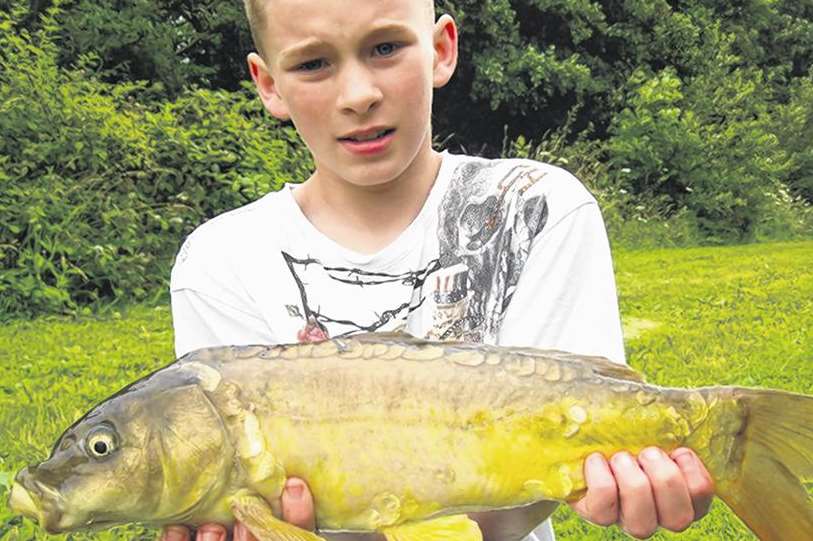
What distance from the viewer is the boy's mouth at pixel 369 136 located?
2.06m

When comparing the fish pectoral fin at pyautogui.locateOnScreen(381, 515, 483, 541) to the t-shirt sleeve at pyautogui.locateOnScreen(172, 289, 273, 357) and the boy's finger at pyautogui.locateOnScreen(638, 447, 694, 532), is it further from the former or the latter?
the t-shirt sleeve at pyautogui.locateOnScreen(172, 289, 273, 357)

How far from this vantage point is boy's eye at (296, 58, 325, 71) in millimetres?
2055

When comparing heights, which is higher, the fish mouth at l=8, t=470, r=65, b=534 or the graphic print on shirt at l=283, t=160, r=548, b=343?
the graphic print on shirt at l=283, t=160, r=548, b=343

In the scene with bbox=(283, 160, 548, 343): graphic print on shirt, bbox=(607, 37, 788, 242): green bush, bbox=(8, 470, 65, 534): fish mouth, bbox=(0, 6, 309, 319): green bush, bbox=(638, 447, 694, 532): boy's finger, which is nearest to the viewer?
bbox=(8, 470, 65, 534): fish mouth

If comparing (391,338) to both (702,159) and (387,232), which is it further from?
(702,159)

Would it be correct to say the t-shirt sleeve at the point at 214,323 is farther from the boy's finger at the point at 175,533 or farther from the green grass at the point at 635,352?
the green grass at the point at 635,352

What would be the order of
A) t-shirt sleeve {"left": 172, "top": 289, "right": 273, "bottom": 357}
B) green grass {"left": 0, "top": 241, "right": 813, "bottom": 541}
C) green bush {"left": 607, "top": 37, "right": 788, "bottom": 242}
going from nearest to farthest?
t-shirt sleeve {"left": 172, "top": 289, "right": 273, "bottom": 357} < green grass {"left": 0, "top": 241, "right": 813, "bottom": 541} < green bush {"left": 607, "top": 37, "right": 788, "bottom": 242}

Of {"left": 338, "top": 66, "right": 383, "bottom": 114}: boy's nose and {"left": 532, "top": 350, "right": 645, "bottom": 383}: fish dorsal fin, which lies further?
{"left": 338, "top": 66, "right": 383, "bottom": 114}: boy's nose

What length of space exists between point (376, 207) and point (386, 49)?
347 mm

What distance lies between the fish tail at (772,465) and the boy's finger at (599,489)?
6.5 inches

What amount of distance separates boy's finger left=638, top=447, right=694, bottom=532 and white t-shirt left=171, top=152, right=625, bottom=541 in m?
0.37

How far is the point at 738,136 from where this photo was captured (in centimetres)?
1531

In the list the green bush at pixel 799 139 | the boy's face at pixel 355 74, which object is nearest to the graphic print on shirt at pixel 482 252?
the boy's face at pixel 355 74

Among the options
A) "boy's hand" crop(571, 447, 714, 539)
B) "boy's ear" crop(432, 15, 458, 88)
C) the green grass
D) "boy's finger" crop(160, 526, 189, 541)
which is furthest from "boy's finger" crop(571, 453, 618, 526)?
the green grass
